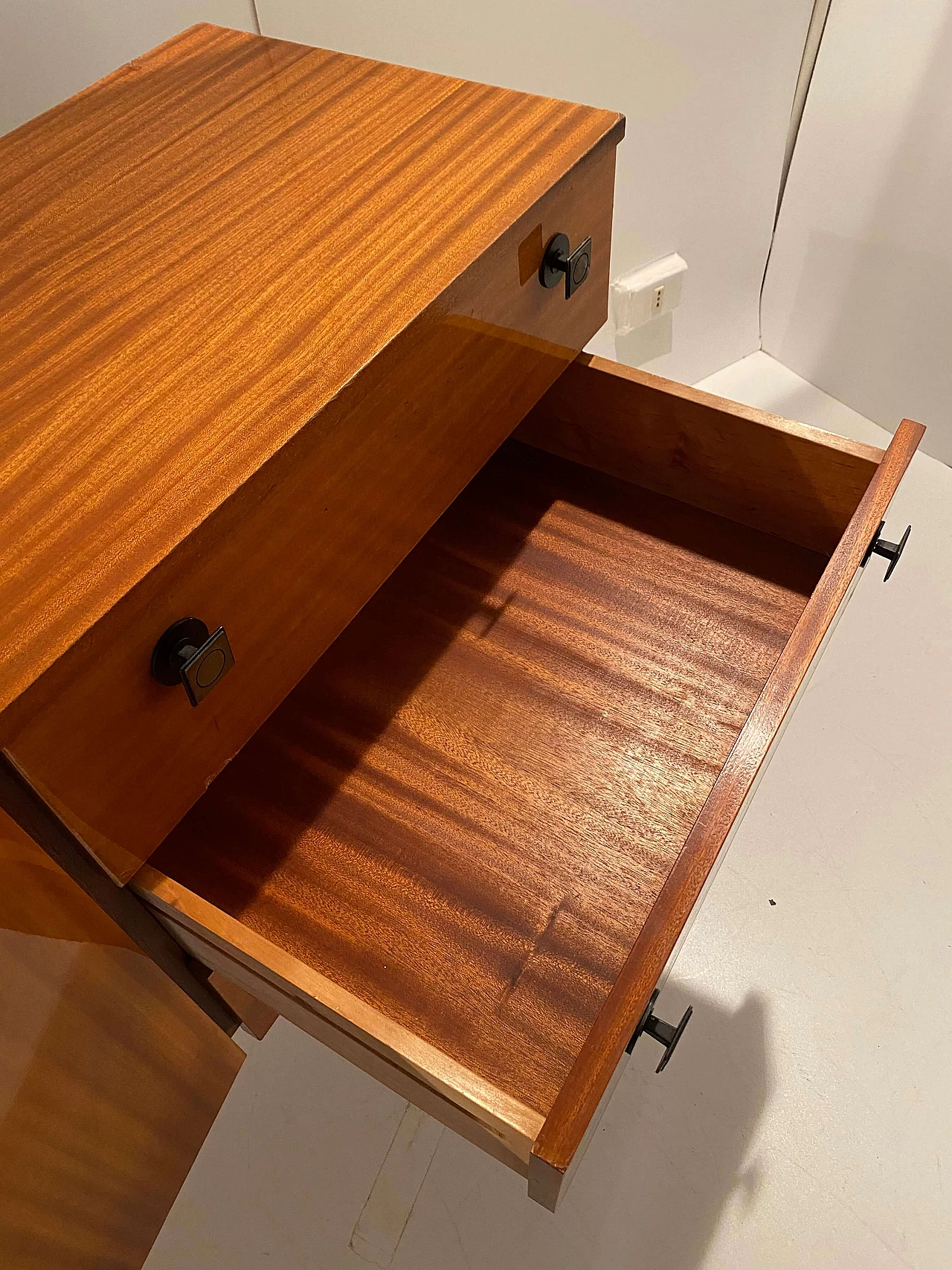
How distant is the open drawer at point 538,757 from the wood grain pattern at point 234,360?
0.08 meters

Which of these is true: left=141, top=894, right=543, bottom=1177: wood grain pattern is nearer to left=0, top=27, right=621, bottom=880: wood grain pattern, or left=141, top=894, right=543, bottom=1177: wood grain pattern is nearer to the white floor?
left=0, top=27, right=621, bottom=880: wood grain pattern

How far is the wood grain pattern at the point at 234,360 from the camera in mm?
436

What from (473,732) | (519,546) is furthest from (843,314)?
(473,732)

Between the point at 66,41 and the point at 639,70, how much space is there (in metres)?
0.70

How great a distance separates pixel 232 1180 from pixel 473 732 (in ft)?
1.80

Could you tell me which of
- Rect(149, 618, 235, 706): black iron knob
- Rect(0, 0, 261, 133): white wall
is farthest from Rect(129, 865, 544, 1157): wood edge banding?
Rect(0, 0, 261, 133): white wall

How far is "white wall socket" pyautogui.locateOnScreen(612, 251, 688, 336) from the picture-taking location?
135cm

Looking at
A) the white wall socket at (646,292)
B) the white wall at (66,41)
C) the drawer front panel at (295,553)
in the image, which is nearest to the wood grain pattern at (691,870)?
the drawer front panel at (295,553)

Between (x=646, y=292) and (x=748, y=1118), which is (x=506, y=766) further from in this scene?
(x=646, y=292)

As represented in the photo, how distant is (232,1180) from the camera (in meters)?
0.92

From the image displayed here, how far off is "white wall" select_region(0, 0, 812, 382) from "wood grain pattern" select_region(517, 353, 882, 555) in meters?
0.42

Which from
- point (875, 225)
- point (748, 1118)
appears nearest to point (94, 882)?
point (748, 1118)

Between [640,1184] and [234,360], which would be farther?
[640,1184]

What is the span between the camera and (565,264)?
675 mm
